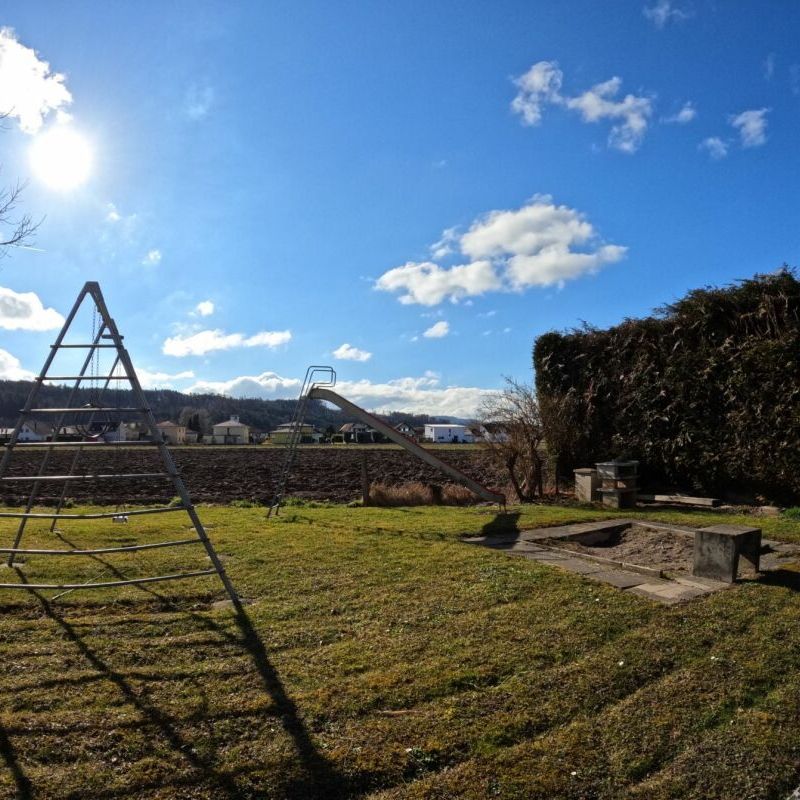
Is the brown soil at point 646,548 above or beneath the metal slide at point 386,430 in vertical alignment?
beneath

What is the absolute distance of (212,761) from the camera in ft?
8.93

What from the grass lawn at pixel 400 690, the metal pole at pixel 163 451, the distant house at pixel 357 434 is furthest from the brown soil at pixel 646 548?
the distant house at pixel 357 434

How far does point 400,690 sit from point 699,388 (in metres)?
10.6

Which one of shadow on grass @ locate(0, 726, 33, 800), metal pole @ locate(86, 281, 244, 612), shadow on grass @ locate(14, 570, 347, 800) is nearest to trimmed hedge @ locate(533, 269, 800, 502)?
metal pole @ locate(86, 281, 244, 612)

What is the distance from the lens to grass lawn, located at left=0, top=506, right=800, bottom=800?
2.63m

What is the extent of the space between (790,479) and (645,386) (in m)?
3.37

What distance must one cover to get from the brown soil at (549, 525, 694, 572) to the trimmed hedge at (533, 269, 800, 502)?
12.5 ft

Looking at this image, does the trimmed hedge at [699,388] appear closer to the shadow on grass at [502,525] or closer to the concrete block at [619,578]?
the shadow on grass at [502,525]

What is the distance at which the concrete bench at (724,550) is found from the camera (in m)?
5.67

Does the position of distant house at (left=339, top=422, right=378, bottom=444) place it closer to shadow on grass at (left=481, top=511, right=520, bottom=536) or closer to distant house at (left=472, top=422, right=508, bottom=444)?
distant house at (left=472, top=422, right=508, bottom=444)

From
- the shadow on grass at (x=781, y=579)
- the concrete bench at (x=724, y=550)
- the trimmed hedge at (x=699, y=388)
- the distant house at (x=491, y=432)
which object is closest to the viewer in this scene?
the shadow on grass at (x=781, y=579)

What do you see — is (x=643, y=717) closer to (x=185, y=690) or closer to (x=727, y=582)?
(x=185, y=690)

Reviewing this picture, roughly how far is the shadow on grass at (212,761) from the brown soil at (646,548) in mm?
4571

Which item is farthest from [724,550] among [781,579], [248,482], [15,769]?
[248,482]
